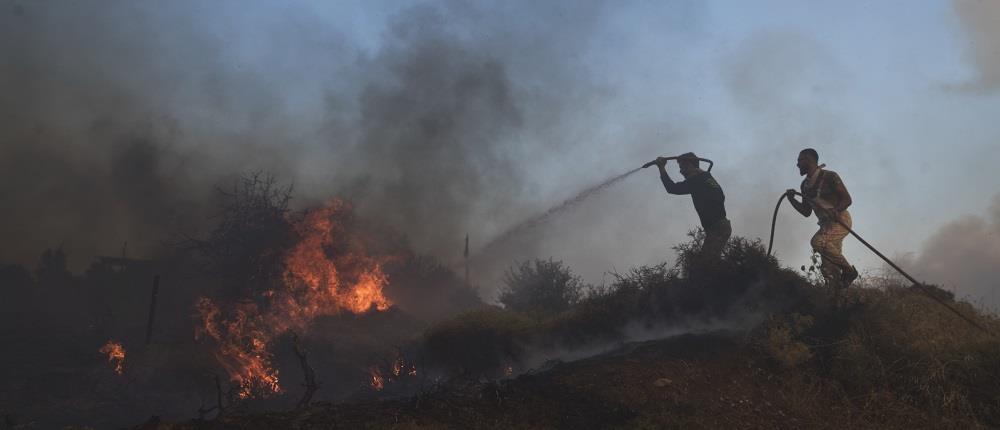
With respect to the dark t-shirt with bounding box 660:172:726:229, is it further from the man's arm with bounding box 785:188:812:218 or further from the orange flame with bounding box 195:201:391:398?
the orange flame with bounding box 195:201:391:398

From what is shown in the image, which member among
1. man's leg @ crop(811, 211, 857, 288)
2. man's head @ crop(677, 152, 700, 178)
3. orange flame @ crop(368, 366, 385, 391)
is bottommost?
orange flame @ crop(368, 366, 385, 391)

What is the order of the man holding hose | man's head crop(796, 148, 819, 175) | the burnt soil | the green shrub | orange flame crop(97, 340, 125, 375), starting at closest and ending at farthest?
the burnt soil < the man holding hose < man's head crop(796, 148, 819, 175) < the green shrub < orange flame crop(97, 340, 125, 375)

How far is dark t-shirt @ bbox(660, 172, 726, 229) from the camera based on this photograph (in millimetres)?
11516

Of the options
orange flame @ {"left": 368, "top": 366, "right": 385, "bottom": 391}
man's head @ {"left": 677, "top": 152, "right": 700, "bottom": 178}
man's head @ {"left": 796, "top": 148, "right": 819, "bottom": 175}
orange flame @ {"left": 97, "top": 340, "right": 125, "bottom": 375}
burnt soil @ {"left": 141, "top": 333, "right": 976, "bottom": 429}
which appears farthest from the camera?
orange flame @ {"left": 97, "top": 340, "right": 125, "bottom": 375}

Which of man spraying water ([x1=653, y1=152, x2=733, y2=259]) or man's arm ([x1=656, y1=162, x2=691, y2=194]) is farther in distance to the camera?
man's arm ([x1=656, y1=162, x2=691, y2=194])

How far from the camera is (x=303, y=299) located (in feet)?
80.6

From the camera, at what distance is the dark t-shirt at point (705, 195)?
1152 centimetres

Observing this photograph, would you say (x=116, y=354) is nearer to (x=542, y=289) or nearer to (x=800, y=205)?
(x=542, y=289)

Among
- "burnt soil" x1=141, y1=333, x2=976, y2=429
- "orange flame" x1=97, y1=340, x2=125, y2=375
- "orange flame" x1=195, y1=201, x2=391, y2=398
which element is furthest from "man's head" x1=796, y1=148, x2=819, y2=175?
"orange flame" x1=97, y1=340, x2=125, y2=375

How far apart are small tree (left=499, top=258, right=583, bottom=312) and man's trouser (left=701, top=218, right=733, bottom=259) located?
747 cm

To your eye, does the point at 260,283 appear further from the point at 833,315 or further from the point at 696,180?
the point at 833,315

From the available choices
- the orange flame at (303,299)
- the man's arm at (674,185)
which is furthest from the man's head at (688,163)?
the orange flame at (303,299)

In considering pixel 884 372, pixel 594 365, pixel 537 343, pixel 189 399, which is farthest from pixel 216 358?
pixel 884 372

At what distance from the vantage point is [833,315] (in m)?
9.23
